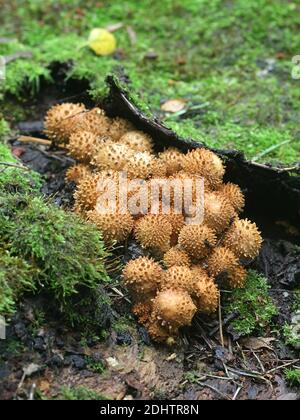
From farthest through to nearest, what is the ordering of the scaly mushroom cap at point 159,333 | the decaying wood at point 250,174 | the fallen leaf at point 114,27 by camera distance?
the fallen leaf at point 114,27 < the decaying wood at point 250,174 < the scaly mushroom cap at point 159,333

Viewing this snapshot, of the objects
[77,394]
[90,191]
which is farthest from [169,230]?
[77,394]

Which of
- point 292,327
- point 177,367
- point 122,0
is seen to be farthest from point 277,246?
point 122,0

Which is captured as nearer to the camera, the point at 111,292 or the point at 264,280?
the point at 111,292

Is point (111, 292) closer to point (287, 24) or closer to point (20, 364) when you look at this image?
point (20, 364)

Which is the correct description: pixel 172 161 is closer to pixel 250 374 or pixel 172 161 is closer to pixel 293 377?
pixel 250 374

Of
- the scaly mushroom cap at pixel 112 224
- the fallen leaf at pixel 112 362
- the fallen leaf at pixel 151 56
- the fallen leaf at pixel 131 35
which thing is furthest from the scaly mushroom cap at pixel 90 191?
the fallen leaf at pixel 131 35

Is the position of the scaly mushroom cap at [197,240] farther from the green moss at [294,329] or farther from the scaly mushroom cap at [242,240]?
the green moss at [294,329]
